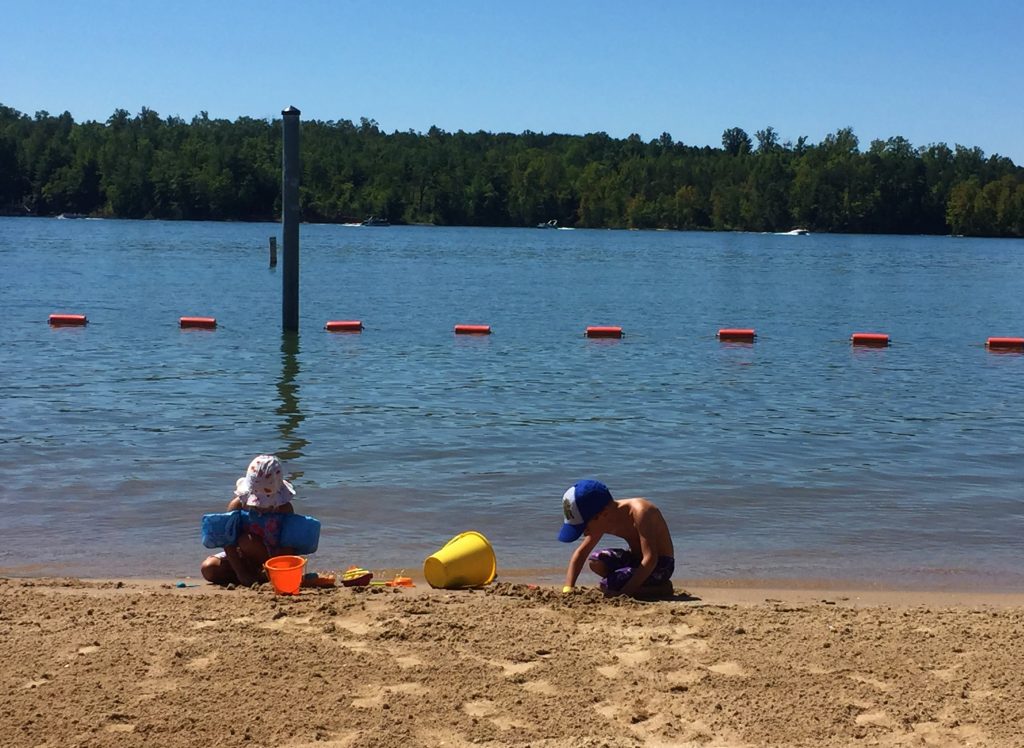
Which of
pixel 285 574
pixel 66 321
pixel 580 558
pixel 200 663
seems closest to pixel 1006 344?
pixel 66 321

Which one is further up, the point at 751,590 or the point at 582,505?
the point at 582,505

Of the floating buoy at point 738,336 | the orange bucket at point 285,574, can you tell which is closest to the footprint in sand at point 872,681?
the orange bucket at point 285,574

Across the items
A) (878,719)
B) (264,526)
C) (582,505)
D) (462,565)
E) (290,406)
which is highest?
(582,505)

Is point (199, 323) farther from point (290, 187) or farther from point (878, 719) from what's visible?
point (878, 719)

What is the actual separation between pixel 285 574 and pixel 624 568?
6.90ft

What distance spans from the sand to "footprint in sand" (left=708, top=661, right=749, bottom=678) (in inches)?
0.9

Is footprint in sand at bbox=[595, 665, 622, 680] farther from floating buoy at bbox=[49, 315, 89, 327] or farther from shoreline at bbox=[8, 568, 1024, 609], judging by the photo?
floating buoy at bbox=[49, 315, 89, 327]

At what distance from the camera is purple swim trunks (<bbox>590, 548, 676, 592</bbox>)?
782 centimetres

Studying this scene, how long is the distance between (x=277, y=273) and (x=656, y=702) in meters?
49.9

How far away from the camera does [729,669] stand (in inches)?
239

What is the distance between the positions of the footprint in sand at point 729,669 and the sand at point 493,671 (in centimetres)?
2

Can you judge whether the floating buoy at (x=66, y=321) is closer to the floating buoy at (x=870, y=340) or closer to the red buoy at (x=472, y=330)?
the red buoy at (x=472, y=330)

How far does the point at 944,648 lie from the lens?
645cm

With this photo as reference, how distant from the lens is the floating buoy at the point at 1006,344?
26.6 m
